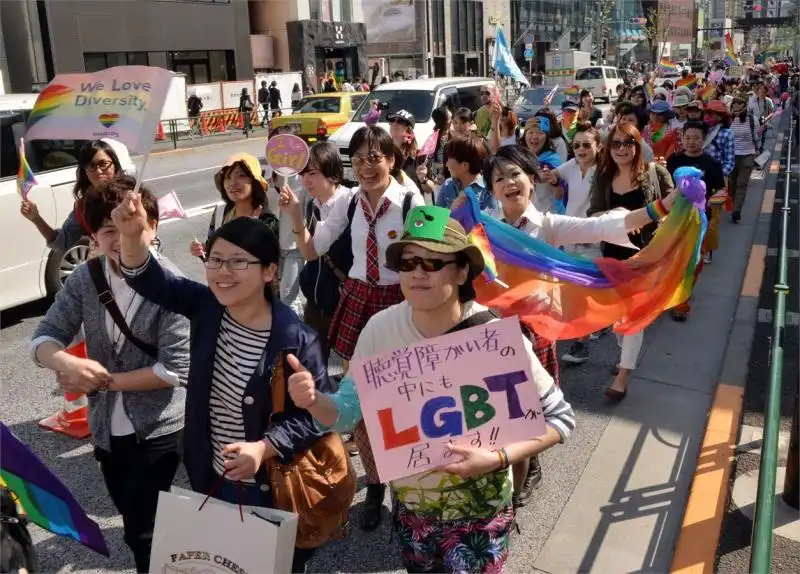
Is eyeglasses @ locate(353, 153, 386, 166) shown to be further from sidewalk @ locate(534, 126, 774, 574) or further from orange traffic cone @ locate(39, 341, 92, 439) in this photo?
orange traffic cone @ locate(39, 341, 92, 439)

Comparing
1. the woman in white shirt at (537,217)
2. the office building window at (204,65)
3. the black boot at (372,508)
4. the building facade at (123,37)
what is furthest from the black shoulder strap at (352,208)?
the office building window at (204,65)

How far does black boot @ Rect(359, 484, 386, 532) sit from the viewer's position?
3.70m

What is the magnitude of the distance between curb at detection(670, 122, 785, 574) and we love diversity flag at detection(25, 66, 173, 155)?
3.15 metres

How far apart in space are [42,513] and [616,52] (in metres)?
69.0

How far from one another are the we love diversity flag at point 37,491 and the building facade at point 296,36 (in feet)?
112

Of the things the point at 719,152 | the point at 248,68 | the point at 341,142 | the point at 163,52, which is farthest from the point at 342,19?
the point at 719,152

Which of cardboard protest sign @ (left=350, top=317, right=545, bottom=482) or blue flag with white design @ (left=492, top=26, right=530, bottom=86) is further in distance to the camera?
blue flag with white design @ (left=492, top=26, right=530, bottom=86)

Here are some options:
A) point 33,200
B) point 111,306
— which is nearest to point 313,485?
point 111,306

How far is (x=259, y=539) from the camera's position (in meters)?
1.98

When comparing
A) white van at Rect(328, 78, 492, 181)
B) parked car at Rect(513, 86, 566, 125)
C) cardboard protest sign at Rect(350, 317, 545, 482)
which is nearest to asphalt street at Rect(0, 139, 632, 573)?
cardboard protest sign at Rect(350, 317, 545, 482)

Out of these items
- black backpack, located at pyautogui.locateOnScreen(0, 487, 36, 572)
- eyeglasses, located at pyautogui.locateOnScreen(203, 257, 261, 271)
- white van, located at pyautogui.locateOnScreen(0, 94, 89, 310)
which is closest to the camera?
black backpack, located at pyautogui.locateOnScreen(0, 487, 36, 572)

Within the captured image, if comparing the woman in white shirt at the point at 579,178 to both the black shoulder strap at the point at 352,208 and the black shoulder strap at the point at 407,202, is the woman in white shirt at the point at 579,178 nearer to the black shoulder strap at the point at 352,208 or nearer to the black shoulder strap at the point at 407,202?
the black shoulder strap at the point at 407,202

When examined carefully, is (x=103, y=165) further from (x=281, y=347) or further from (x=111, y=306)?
(x=281, y=347)

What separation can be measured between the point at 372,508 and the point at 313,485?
4.81 ft
